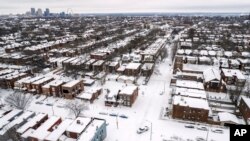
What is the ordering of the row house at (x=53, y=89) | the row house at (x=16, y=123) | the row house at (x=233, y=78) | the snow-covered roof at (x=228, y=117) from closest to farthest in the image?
the row house at (x=16, y=123) < the snow-covered roof at (x=228, y=117) < the row house at (x=53, y=89) < the row house at (x=233, y=78)

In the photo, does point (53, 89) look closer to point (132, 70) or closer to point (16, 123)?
point (16, 123)

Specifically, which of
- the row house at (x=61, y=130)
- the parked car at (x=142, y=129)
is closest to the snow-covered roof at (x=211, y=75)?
the parked car at (x=142, y=129)

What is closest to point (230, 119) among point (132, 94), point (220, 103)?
point (220, 103)

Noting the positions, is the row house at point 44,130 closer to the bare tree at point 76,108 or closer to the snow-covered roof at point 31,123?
the snow-covered roof at point 31,123

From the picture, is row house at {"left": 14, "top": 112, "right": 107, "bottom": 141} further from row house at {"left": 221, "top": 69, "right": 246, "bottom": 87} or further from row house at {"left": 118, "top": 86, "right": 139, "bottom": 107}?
row house at {"left": 221, "top": 69, "right": 246, "bottom": 87}

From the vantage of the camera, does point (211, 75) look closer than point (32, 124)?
No

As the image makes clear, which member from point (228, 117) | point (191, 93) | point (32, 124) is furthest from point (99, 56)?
point (228, 117)

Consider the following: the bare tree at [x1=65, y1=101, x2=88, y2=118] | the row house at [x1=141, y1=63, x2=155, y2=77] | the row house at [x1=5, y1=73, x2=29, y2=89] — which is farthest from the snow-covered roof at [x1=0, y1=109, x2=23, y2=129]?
the row house at [x1=141, y1=63, x2=155, y2=77]
